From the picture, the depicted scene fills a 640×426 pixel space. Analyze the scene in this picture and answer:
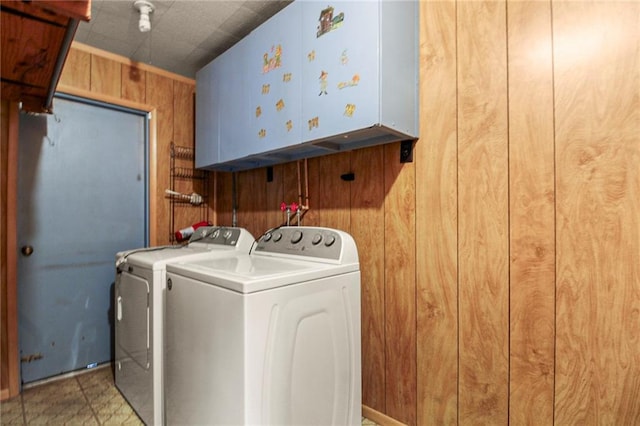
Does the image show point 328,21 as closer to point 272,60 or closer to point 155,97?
point 272,60

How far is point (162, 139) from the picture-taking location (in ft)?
8.82

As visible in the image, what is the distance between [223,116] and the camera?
7.45 ft

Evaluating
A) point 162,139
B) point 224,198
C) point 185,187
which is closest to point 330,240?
point 224,198

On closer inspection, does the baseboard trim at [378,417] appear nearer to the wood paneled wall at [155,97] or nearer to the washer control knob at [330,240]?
the washer control knob at [330,240]

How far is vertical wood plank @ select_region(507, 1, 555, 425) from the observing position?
123cm

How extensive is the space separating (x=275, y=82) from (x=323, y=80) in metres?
0.40

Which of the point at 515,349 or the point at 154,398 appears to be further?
the point at 154,398

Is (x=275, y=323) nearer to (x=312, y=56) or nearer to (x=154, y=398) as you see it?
(x=154, y=398)

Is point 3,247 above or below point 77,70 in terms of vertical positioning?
below

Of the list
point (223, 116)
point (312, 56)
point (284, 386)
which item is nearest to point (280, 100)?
point (312, 56)

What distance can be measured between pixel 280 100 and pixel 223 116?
0.65 m

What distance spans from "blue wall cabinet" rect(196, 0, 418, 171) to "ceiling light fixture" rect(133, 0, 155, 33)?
496 millimetres

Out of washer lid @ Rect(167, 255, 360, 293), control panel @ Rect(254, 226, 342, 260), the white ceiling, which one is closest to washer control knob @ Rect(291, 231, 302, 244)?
control panel @ Rect(254, 226, 342, 260)

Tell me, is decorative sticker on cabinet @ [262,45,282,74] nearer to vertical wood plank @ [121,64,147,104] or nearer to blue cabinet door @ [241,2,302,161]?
blue cabinet door @ [241,2,302,161]
